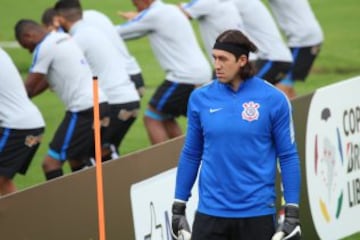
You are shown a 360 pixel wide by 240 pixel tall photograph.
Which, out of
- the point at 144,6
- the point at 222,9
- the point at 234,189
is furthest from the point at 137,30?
the point at 234,189

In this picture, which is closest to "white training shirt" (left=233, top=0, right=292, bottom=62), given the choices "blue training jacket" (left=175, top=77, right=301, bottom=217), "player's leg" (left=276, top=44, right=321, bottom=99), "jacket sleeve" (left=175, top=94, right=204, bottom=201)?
"player's leg" (left=276, top=44, right=321, bottom=99)

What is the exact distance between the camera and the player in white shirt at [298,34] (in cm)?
1797

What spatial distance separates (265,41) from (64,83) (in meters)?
4.38

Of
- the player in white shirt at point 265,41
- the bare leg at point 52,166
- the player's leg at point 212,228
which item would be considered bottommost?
the player in white shirt at point 265,41

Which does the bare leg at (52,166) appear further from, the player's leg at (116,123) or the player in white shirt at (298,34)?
the player in white shirt at (298,34)

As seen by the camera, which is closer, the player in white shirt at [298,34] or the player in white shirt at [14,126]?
the player in white shirt at [14,126]

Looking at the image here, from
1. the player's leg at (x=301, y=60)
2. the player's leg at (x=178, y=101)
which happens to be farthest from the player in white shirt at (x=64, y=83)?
the player's leg at (x=301, y=60)

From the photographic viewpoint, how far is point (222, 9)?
1620cm

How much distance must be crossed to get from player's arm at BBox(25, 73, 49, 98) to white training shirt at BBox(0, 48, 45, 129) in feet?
1.47

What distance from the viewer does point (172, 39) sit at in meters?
15.4

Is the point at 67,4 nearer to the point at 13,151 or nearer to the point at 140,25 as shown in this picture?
the point at 140,25

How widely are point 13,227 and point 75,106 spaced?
471 centimetres

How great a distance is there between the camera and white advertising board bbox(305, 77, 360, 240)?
1200 cm

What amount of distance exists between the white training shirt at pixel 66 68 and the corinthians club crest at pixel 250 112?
4.97 meters
